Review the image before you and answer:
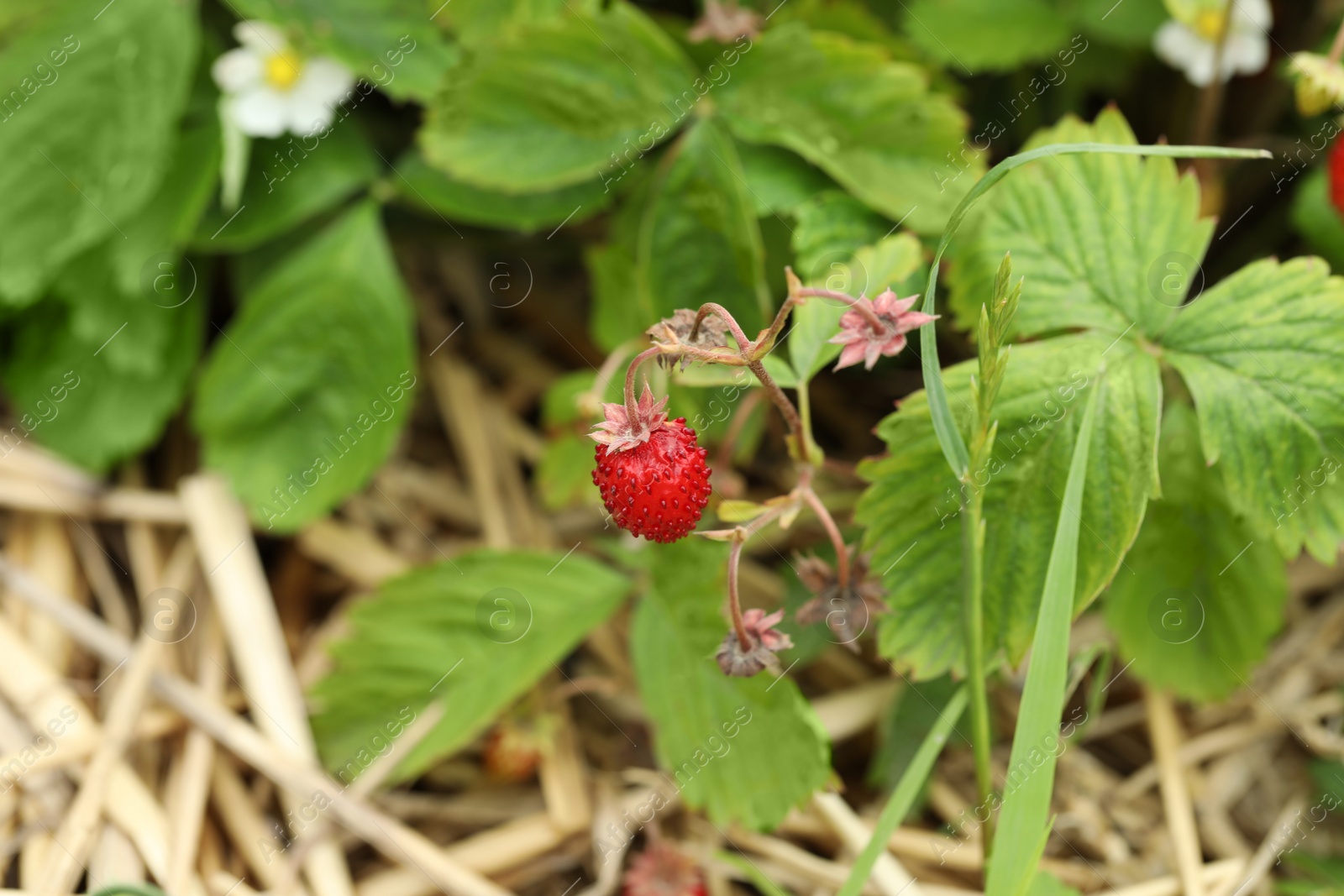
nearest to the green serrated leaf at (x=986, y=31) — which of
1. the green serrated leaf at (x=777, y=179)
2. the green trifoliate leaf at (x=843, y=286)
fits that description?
the green serrated leaf at (x=777, y=179)

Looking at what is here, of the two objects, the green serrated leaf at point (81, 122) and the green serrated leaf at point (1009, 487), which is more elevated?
the green serrated leaf at point (81, 122)

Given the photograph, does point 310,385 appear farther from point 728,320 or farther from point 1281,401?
point 1281,401

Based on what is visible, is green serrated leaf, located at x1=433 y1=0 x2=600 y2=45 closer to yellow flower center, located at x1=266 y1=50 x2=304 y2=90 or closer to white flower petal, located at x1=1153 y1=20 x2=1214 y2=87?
yellow flower center, located at x1=266 y1=50 x2=304 y2=90

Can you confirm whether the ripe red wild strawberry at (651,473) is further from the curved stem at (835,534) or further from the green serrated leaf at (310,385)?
the green serrated leaf at (310,385)

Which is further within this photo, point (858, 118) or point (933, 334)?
point (858, 118)

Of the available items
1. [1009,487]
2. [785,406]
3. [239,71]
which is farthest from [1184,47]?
[239,71]

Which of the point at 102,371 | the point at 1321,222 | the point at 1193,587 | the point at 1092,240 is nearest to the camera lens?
the point at 1092,240

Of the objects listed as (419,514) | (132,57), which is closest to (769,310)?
(419,514)
